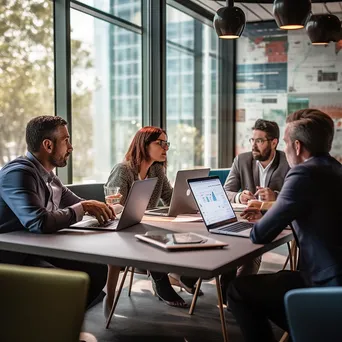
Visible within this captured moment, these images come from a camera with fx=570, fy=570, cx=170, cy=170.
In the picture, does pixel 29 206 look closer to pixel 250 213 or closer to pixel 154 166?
pixel 250 213

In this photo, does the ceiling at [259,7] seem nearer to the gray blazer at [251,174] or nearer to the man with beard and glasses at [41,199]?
the gray blazer at [251,174]

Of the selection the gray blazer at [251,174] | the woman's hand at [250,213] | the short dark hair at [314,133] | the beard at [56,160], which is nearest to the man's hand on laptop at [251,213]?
the woman's hand at [250,213]

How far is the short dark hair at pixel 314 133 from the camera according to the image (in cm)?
258

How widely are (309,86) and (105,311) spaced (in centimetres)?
530

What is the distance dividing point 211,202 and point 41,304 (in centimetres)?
149

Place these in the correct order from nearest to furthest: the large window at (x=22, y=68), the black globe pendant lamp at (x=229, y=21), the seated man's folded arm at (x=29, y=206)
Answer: the seated man's folded arm at (x=29, y=206) → the black globe pendant lamp at (x=229, y=21) → the large window at (x=22, y=68)

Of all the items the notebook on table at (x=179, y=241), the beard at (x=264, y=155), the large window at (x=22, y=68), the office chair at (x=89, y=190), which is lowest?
the notebook on table at (x=179, y=241)

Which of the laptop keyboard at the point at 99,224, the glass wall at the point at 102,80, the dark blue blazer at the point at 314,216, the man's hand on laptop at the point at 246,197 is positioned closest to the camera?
the dark blue blazer at the point at 314,216

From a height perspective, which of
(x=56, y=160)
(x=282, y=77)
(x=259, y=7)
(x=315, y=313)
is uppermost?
(x=259, y=7)

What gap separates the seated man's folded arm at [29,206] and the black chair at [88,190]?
1142 mm

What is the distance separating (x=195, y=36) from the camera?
307 inches

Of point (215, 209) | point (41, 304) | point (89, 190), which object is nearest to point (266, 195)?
point (215, 209)

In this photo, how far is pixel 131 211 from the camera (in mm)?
3018

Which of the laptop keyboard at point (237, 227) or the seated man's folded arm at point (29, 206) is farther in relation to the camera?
the laptop keyboard at point (237, 227)
